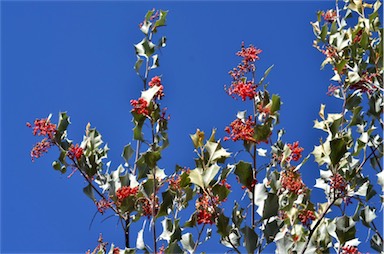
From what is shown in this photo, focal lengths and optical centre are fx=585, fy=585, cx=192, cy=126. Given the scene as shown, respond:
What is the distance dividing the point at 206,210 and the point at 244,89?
0.42m

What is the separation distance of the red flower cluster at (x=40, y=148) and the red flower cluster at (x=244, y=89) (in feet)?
2.58

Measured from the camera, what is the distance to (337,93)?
108 inches

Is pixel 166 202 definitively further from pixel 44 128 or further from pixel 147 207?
pixel 44 128

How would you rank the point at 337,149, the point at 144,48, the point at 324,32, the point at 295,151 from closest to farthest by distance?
the point at 337,149 < the point at 295,151 < the point at 144,48 < the point at 324,32

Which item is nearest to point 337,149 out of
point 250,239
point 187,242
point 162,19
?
point 250,239

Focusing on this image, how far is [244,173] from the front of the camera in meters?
1.70

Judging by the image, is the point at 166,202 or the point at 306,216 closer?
the point at 166,202

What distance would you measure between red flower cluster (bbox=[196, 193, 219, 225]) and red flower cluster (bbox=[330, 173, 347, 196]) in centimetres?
39

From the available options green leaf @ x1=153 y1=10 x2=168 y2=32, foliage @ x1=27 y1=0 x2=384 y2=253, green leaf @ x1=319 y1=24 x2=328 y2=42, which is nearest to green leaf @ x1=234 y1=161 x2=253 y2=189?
foliage @ x1=27 y1=0 x2=384 y2=253

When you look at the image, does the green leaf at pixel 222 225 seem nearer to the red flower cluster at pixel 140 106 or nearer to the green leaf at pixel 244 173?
the green leaf at pixel 244 173

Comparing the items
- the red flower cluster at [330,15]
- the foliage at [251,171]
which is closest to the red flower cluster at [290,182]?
the foliage at [251,171]

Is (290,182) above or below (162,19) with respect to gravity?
below

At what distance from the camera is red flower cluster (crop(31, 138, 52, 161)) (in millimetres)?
2258

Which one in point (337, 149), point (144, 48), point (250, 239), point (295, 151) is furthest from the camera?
point (144, 48)
